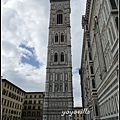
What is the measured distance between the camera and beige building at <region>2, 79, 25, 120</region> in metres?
50.1

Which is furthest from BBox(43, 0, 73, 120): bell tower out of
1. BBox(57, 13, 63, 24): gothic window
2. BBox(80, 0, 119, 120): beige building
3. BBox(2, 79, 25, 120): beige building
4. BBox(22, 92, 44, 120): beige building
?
BBox(22, 92, 44, 120): beige building

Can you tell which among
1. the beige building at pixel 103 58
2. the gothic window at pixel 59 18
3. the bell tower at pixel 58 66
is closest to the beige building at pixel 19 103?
the bell tower at pixel 58 66

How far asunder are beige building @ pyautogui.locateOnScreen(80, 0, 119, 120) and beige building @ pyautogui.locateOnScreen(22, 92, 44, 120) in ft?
142

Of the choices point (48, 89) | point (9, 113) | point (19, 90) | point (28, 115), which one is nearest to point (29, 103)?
point (28, 115)

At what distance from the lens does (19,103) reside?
206 feet

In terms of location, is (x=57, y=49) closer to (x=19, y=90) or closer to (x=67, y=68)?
(x=67, y=68)

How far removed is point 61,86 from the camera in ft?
151

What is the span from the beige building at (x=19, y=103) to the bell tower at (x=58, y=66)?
1668cm

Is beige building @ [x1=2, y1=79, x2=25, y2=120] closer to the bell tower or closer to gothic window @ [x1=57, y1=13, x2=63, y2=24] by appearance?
the bell tower

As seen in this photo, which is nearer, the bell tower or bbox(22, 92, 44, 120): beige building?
the bell tower

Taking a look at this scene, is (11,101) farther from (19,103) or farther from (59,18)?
(59,18)

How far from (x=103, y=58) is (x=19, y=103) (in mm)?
52721

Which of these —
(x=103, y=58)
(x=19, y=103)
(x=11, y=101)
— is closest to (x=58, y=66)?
(x=11, y=101)

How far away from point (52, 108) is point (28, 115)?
28.7m
